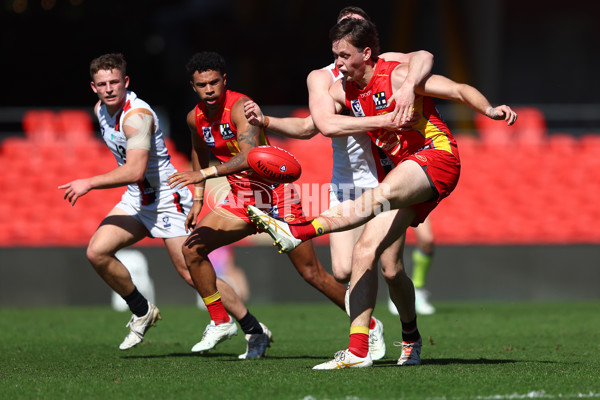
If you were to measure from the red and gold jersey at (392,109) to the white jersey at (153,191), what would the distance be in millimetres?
1819

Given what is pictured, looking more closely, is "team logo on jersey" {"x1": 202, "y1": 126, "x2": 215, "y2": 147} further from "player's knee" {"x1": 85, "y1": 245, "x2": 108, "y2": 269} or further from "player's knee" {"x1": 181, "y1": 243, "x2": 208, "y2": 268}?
"player's knee" {"x1": 85, "y1": 245, "x2": 108, "y2": 269}

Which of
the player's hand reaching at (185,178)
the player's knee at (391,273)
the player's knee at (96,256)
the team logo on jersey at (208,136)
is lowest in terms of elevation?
the player's knee at (96,256)

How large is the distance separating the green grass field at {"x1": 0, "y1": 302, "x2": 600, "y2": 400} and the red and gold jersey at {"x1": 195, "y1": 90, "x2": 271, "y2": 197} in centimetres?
133

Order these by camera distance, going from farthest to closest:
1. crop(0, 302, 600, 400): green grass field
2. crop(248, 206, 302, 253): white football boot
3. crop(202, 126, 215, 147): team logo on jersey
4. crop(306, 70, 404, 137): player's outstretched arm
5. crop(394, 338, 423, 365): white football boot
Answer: crop(202, 126, 215, 147): team logo on jersey < crop(394, 338, 423, 365): white football boot < crop(306, 70, 404, 137): player's outstretched arm < crop(248, 206, 302, 253): white football boot < crop(0, 302, 600, 400): green grass field

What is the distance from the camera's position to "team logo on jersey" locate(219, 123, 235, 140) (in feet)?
22.5

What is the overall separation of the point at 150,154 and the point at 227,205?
34.8 inches

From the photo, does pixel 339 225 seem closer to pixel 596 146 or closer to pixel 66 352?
pixel 66 352

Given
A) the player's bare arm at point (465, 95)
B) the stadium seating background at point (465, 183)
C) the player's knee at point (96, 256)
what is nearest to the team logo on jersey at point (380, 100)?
the player's bare arm at point (465, 95)

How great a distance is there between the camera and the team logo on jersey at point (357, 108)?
6.13m

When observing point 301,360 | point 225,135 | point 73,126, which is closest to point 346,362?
point 301,360

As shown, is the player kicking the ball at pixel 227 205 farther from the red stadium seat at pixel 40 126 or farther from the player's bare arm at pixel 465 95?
the red stadium seat at pixel 40 126

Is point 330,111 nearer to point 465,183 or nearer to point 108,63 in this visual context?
point 108,63

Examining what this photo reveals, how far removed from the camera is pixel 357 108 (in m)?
6.15

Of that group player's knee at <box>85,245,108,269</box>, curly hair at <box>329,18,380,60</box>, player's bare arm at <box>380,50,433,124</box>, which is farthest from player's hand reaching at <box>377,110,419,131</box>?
player's knee at <box>85,245,108,269</box>
